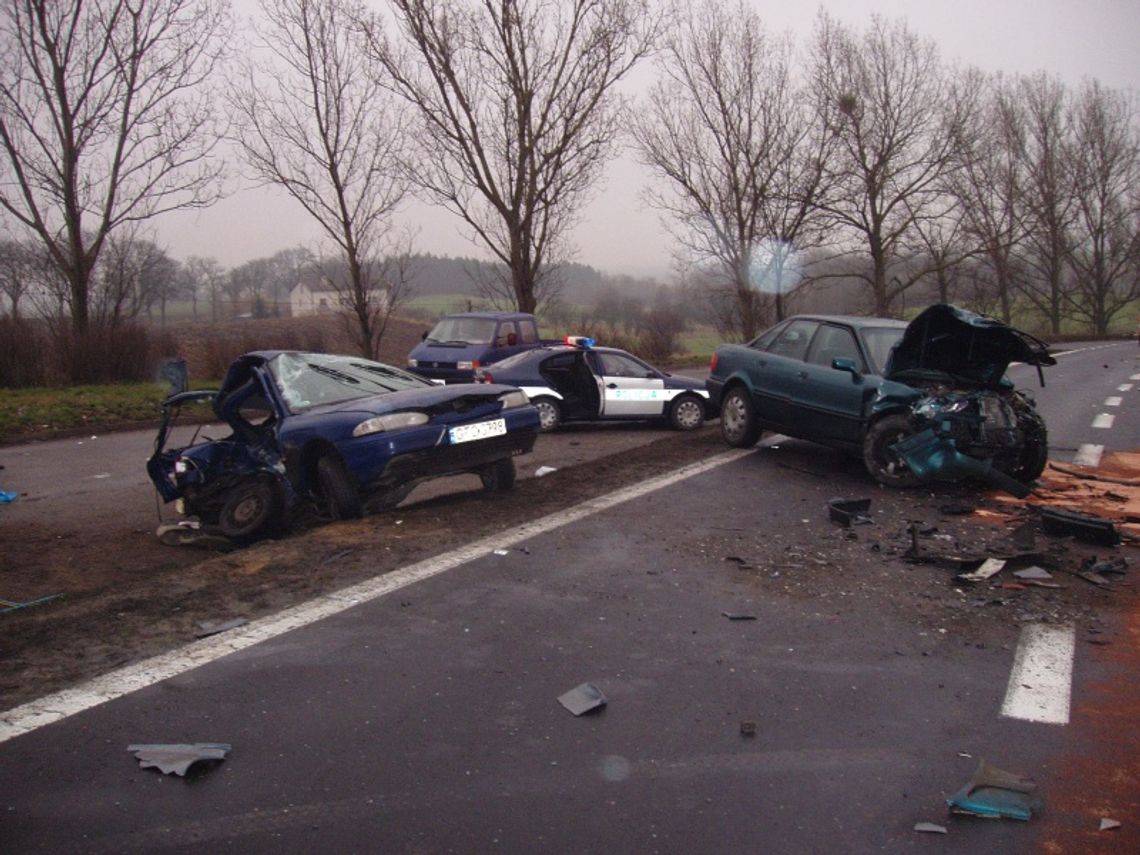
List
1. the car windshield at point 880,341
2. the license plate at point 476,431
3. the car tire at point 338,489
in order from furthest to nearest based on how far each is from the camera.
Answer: the car windshield at point 880,341 → the license plate at point 476,431 → the car tire at point 338,489

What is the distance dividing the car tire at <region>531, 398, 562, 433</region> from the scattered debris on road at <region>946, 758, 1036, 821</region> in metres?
10.2

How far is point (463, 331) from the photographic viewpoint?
18578 mm

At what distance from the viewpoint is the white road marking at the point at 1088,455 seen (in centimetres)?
1043

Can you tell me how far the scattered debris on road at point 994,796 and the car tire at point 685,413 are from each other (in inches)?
411

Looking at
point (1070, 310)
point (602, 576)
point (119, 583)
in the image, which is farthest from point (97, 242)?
point (1070, 310)

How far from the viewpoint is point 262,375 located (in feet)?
25.5

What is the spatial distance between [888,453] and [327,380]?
17.1 feet

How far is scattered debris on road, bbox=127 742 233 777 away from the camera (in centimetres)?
337

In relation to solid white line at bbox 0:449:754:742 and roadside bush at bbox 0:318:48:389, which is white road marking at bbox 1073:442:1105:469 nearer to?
solid white line at bbox 0:449:754:742

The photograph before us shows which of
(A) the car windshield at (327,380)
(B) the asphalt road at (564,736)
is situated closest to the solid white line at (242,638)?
(B) the asphalt road at (564,736)

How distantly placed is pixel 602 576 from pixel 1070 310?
67834 millimetres

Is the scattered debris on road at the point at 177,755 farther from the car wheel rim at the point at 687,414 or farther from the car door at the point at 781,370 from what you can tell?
the car wheel rim at the point at 687,414

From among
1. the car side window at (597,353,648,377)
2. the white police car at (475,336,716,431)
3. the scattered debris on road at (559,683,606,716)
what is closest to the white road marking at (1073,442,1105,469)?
the white police car at (475,336,716,431)

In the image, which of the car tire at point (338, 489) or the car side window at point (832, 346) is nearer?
the car tire at point (338, 489)
